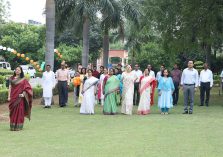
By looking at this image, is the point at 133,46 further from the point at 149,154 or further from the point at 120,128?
the point at 149,154

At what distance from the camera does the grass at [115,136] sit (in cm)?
906

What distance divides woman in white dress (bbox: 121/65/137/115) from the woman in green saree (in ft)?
0.94

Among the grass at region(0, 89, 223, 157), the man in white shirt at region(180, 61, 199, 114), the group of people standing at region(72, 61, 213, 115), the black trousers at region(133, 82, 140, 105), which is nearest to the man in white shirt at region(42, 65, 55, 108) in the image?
the group of people standing at region(72, 61, 213, 115)

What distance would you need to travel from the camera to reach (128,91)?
17.0 meters

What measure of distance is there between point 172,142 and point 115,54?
94.7m

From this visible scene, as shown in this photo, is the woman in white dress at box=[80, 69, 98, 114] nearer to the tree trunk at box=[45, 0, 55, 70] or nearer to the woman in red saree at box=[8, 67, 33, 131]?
the tree trunk at box=[45, 0, 55, 70]

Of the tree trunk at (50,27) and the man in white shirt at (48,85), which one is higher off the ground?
the tree trunk at (50,27)

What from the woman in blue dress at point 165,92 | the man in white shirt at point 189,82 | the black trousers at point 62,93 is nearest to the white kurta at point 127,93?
the woman in blue dress at point 165,92

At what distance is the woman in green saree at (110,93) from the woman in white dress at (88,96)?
1.46 ft

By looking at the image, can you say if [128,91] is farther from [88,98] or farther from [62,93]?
[62,93]

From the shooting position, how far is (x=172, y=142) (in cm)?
1022

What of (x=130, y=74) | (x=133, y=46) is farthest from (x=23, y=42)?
(x=130, y=74)

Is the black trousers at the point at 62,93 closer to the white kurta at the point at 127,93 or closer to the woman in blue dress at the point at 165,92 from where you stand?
the white kurta at the point at 127,93

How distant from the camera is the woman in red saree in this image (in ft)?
40.2
